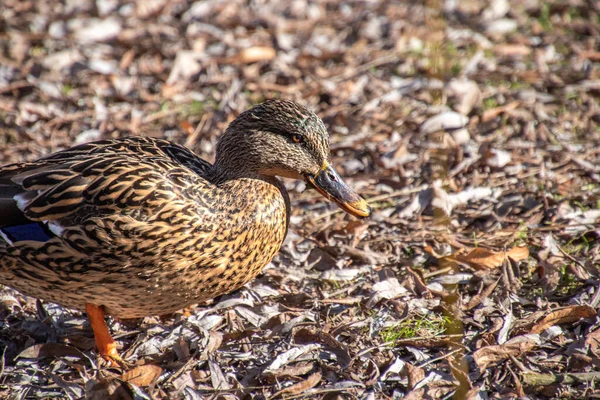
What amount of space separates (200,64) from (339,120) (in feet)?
5.86

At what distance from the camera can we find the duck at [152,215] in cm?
409

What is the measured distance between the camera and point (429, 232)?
5.34 m

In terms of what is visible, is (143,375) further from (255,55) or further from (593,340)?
(255,55)

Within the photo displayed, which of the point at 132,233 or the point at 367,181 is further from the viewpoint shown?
the point at 367,181

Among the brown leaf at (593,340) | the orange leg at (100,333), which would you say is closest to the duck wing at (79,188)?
the orange leg at (100,333)

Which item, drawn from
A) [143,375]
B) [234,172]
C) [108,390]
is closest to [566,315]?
[234,172]

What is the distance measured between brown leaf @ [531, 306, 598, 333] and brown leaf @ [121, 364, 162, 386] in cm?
207

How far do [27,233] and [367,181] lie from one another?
2.81 metres

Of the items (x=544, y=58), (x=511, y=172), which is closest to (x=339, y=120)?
(x=511, y=172)

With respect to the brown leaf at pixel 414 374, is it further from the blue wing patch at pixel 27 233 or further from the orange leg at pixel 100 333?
the blue wing patch at pixel 27 233

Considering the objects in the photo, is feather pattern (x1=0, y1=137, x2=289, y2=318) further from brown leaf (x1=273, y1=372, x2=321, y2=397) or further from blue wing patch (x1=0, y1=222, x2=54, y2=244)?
brown leaf (x1=273, y1=372, x2=321, y2=397)

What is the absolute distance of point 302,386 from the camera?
3.94 metres

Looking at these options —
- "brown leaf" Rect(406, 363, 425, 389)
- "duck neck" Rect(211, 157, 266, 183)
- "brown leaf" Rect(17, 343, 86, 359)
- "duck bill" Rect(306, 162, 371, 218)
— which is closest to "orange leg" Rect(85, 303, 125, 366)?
"brown leaf" Rect(17, 343, 86, 359)

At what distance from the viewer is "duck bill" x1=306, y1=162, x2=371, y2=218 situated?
4430mm
